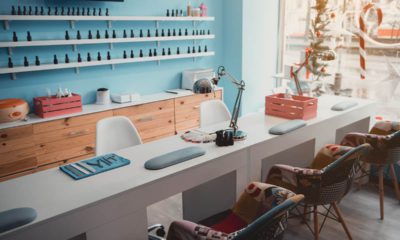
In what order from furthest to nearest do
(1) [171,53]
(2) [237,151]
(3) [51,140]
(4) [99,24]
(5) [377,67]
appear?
(1) [171,53] → (5) [377,67] → (4) [99,24] → (3) [51,140] → (2) [237,151]

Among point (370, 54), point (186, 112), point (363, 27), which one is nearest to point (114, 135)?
point (186, 112)

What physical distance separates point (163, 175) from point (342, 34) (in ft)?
12.1

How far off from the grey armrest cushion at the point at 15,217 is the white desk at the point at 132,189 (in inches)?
1.0

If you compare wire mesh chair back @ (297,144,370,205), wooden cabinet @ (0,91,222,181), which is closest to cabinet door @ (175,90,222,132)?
wooden cabinet @ (0,91,222,181)

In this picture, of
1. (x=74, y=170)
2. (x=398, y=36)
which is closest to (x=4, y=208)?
(x=74, y=170)

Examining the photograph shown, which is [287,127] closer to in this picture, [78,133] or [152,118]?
[152,118]

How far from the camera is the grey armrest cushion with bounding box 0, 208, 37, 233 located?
1.43 m

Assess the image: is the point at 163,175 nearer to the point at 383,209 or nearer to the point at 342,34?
the point at 383,209

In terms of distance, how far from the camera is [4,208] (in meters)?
1.60

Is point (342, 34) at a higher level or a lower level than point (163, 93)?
higher

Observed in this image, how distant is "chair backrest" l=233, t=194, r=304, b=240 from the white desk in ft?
1.88

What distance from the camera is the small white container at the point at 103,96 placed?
4.02 meters

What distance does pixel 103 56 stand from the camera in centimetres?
417

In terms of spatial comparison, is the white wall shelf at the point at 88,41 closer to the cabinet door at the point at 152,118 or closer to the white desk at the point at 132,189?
the cabinet door at the point at 152,118
